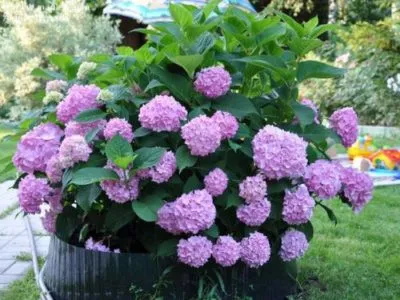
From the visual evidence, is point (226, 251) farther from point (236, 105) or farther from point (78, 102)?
point (78, 102)

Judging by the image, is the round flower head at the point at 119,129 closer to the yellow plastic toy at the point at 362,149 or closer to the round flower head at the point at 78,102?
the round flower head at the point at 78,102

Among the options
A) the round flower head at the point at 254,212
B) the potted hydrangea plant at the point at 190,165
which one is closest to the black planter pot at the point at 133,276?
the potted hydrangea plant at the point at 190,165

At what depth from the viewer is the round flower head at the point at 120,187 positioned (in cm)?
198

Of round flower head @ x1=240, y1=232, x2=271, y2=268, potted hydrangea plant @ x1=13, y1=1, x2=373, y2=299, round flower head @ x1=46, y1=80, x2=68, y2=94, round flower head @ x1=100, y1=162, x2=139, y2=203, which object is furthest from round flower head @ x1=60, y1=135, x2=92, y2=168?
round flower head @ x1=240, y1=232, x2=271, y2=268

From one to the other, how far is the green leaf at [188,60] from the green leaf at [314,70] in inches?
16.2

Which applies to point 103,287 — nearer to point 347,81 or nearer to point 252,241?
point 252,241

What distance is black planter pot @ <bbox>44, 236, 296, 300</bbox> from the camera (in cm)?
215

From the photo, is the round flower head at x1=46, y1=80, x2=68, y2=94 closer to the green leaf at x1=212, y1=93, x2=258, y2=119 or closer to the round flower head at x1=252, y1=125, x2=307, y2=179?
the green leaf at x1=212, y1=93, x2=258, y2=119

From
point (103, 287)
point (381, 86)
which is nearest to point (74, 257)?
point (103, 287)

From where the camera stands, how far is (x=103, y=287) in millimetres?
2176

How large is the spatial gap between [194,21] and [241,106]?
1.35ft

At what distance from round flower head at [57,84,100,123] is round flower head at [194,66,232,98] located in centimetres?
41

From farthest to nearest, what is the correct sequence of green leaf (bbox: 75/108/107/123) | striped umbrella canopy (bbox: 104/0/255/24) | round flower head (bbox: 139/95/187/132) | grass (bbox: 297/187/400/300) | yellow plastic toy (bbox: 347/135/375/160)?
striped umbrella canopy (bbox: 104/0/255/24) < yellow plastic toy (bbox: 347/135/375/160) < grass (bbox: 297/187/400/300) < green leaf (bbox: 75/108/107/123) < round flower head (bbox: 139/95/187/132)

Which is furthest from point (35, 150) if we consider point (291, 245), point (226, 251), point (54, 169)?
point (291, 245)
